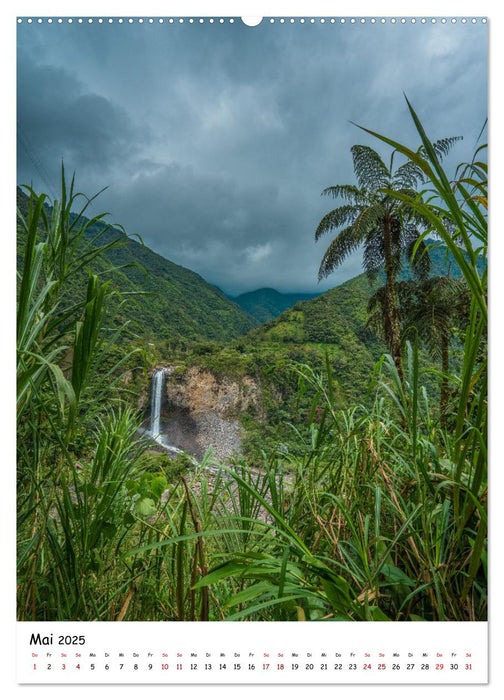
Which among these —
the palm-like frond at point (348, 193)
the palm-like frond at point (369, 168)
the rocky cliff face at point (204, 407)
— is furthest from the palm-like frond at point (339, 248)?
the rocky cliff face at point (204, 407)

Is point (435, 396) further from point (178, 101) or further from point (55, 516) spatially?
point (178, 101)

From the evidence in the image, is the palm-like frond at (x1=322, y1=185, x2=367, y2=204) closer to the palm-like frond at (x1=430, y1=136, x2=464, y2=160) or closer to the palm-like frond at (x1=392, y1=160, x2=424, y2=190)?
the palm-like frond at (x1=392, y1=160, x2=424, y2=190)

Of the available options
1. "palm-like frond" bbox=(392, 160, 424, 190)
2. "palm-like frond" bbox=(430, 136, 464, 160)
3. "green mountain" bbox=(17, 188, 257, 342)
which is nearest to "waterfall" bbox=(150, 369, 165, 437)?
"green mountain" bbox=(17, 188, 257, 342)

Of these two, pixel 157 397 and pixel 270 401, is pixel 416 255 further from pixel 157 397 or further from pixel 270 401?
pixel 157 397

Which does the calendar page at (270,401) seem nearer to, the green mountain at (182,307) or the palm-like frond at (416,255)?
→ the green mountain at (182,307)
